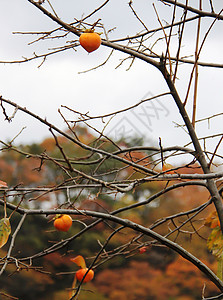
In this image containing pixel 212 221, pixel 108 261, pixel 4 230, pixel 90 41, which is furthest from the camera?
pixel 108 261

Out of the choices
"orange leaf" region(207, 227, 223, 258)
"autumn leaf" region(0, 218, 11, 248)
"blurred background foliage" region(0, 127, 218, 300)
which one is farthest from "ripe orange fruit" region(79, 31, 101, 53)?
"blurred background foliage" region(0, 127, 218, 300)

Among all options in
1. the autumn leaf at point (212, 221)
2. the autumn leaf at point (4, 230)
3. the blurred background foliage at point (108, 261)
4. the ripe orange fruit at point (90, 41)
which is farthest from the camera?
the blurred background foliage at point (108, 261)

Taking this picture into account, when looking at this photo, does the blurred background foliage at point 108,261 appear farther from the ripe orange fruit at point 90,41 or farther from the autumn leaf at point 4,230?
the autumn leaf at point 4,230

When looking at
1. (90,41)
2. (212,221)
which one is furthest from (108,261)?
(90,41)

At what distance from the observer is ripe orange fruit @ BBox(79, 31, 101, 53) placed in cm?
133

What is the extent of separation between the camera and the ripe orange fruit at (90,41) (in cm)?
133

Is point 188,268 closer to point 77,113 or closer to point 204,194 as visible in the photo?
point 204,194

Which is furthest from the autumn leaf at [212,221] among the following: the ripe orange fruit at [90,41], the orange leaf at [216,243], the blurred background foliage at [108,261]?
the blurred background foliage at [108,261]

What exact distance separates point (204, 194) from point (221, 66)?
9.33 metres

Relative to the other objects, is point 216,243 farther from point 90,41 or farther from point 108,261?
point 108,261

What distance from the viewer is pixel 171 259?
34.0ft

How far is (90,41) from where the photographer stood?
133 cm

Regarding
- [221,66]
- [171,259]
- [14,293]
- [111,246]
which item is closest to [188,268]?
[171,259]

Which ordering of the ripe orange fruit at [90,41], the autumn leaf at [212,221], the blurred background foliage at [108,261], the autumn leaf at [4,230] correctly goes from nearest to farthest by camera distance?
the autumn leaf at [4,230] → the ripe orange fruit at [90,41] → the autumn leaf at [212,221] → the blurred background foliage at [108,261]
